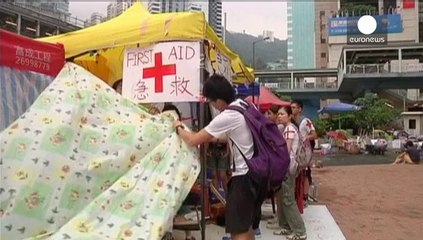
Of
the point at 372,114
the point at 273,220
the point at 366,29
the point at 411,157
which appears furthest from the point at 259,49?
the point at 273,220

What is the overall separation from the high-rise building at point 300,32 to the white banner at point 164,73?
8632 cm

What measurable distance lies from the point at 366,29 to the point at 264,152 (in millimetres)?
56514

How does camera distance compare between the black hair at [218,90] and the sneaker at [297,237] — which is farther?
the sneaker at [297,237]

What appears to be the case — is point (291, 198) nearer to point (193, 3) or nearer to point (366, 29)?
point (193, 3)

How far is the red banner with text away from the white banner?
707 mm

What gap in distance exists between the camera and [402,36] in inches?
2199

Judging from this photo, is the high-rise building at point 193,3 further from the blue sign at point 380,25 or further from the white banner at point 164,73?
the blue sign at point 380,25

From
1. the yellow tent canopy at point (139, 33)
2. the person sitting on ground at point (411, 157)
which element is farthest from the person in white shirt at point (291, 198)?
the person sitting on ground at point (411, 157)

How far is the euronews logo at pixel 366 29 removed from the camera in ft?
181

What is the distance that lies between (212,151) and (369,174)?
9852 mm

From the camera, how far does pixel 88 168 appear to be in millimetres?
3664

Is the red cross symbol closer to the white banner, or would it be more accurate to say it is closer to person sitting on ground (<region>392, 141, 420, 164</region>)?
the white banner

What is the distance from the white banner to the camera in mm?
4465

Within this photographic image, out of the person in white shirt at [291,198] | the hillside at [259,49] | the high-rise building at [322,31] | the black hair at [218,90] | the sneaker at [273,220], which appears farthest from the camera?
the high-rise building at [322,31]
